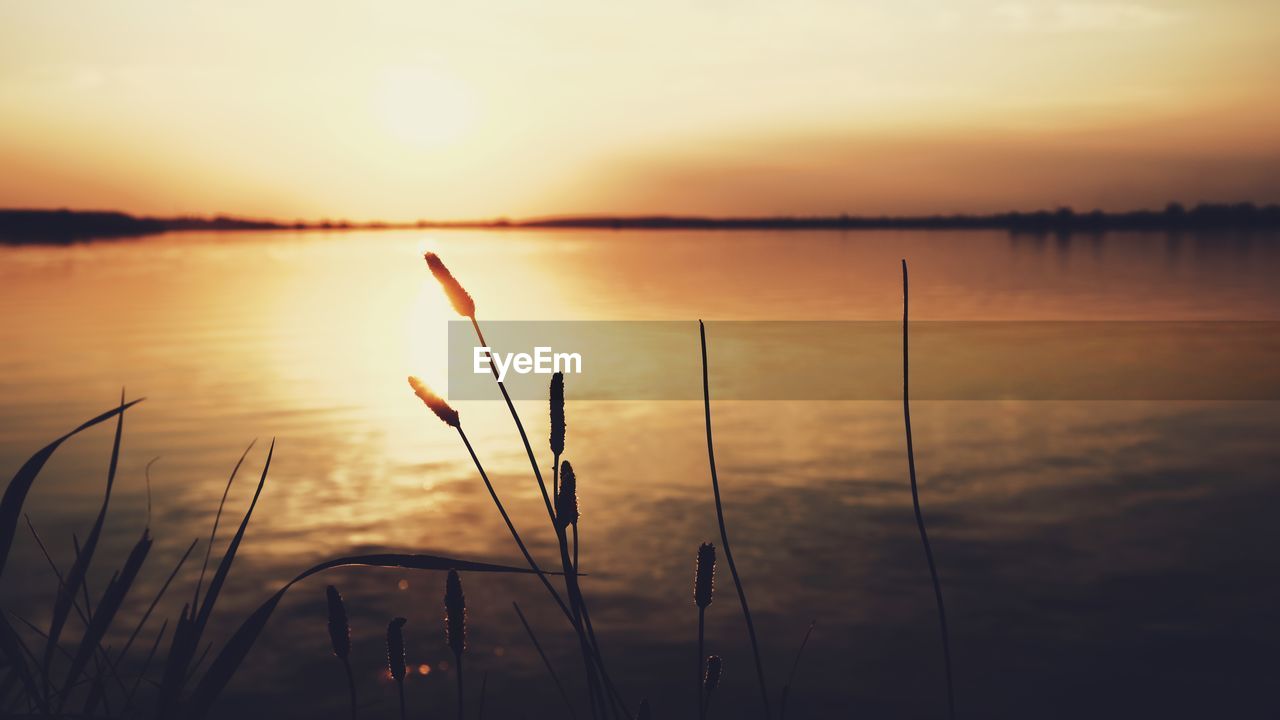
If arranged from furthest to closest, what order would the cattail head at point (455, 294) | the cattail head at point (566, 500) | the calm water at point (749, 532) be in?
the calm water at point (749, 532)
the cattail head at point (566, 500)
the cattail head at point (455, 294)

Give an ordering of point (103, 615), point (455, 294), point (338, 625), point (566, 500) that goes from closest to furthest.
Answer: point (455, 294), point (566, 500), point (338, 625), point (103, 615)

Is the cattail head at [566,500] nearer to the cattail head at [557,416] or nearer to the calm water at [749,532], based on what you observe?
the cattail head at [557,416]

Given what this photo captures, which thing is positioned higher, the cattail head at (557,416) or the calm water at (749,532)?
the cattail head at (557,416)

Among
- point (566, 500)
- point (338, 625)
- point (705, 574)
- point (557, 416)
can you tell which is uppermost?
point (557, 416)

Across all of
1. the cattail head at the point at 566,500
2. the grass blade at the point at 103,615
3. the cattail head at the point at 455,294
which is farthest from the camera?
the grass blade at the point at 103,615

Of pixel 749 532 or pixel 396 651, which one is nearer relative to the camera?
pixel 396 651

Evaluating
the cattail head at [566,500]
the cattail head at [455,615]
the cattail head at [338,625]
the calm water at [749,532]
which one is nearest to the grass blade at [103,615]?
the cattail head at [338,625]

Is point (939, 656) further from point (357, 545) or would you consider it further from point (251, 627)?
point (251, 627)

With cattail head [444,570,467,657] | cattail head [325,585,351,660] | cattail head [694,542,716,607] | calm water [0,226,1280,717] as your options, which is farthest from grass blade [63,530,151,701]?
calm water [0,226,1280,717]

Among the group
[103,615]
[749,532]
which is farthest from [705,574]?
[749,532]

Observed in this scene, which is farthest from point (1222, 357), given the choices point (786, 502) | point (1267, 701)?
point (1267, 701)

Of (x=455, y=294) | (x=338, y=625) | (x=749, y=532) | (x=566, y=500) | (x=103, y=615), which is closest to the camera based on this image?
(x=455, y=294)

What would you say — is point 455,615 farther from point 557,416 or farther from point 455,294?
point 455,294

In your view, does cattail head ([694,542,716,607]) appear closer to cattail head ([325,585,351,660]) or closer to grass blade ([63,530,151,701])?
cattail head ([325,585,351,660])
